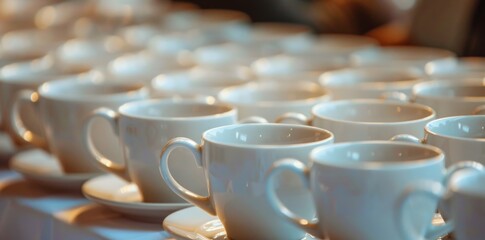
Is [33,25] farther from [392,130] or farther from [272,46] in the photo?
[392,130]

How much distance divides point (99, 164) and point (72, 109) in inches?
3.4

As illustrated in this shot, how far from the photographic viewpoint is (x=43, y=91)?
3.13 ft

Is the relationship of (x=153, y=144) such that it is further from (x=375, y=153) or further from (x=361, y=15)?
(x=361, y=15)

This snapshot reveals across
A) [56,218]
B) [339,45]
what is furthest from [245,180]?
[339,45]

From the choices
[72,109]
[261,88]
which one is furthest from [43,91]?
[261,88]

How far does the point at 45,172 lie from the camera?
91 cm

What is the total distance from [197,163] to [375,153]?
0.50 ft

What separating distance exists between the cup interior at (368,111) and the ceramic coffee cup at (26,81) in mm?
369

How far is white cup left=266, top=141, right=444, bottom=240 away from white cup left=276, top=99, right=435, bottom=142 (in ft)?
0.33

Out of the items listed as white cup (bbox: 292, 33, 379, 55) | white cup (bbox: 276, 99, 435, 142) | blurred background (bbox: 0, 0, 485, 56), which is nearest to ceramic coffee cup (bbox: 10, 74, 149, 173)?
white cup (bbox: 276, 99, 435, 142)

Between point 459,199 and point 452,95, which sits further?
point 452,95

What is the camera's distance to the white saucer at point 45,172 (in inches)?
34.4

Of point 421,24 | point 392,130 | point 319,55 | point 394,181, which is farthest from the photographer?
point 421,24

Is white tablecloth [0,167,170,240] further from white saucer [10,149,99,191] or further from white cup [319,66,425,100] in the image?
white cup [319,66,425,100]
